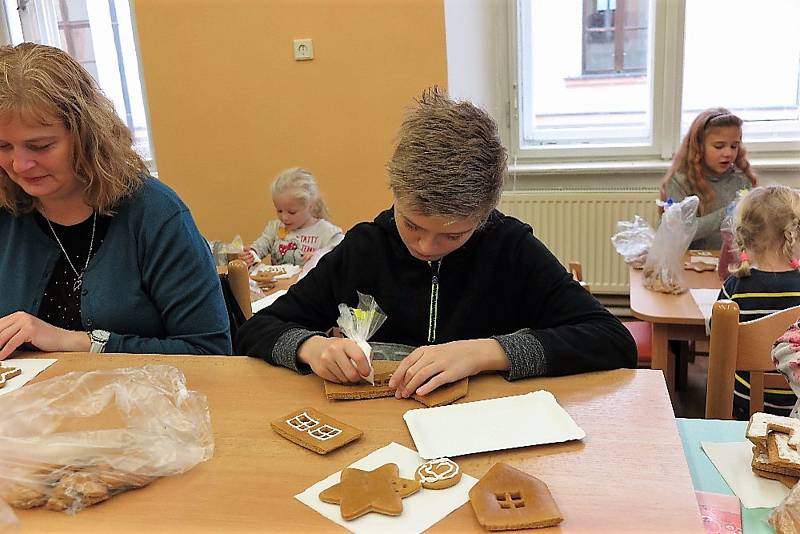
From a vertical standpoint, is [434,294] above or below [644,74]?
below

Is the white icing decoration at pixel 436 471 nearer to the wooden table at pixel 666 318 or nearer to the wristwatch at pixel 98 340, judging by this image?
the wristwatch at pixel 98 340

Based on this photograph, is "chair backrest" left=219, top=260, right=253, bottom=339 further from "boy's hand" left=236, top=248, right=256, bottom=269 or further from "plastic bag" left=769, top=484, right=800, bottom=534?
"plastic bag" left=769, top=484, right=800, bottom=534

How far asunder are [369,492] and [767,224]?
1.95 metres

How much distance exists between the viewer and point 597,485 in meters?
0.92

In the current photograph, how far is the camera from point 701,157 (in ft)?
12.1

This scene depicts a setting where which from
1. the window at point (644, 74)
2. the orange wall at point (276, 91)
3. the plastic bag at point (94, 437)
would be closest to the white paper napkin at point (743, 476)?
the plastic bag at point (94, 437)

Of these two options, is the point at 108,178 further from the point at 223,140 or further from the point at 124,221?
the point at 223,140

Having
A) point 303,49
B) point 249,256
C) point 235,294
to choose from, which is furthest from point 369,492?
point 303,49

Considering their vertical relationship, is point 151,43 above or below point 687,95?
above

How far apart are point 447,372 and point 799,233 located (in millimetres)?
1680

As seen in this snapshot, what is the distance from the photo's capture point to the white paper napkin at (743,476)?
3.59 feet

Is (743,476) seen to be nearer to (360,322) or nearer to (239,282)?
(360,322)

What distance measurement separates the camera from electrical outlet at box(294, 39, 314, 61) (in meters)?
4.07

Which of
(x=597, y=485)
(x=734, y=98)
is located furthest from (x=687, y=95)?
(x=597, y=485)
